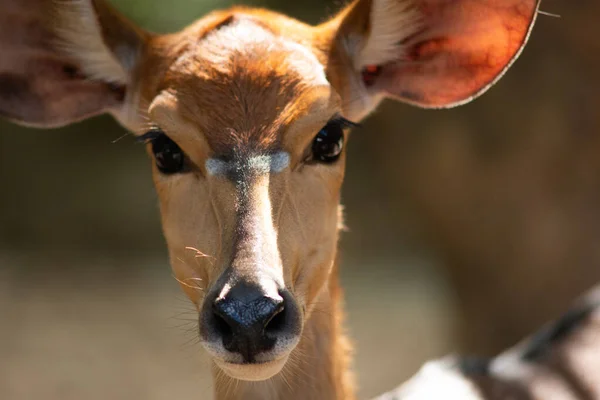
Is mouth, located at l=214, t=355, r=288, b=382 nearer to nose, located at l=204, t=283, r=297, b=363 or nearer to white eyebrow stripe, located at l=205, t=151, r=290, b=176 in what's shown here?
nose, located at l=204, t=283, r=297, b=363

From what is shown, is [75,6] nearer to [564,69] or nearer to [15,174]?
[564,69]

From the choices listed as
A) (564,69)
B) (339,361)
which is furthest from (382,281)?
(339,361)

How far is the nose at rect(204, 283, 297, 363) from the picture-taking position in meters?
2.35

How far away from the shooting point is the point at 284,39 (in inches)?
121

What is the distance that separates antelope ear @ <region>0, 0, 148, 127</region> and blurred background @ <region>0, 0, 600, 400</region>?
117cm

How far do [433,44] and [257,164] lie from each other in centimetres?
106

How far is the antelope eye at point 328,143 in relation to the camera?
293cm

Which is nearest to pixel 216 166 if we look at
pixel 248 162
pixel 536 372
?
pixel 248 162

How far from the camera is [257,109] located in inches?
112

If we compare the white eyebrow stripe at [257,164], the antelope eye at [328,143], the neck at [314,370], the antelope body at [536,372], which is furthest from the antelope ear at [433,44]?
the antelope body at [536,372]

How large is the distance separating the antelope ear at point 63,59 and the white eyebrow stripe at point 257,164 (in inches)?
31.4

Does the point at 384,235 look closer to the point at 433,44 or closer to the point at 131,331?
the point at 131,331

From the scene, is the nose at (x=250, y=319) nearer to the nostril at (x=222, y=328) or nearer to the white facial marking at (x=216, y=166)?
the nostril at (x=222, y=328)

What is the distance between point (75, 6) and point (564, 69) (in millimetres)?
3622
